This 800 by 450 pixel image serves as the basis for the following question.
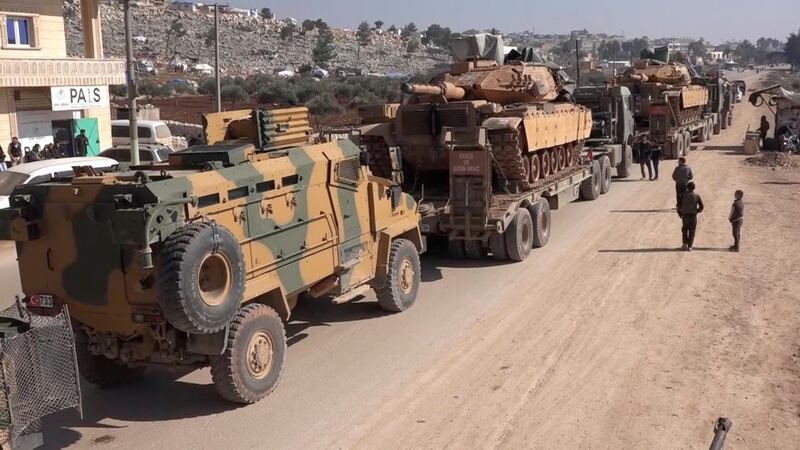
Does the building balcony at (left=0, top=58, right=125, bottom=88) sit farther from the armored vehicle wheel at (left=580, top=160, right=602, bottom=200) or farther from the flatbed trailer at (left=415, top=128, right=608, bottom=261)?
the armored vehicle wheel at (left=580, top=160, right=602, bottom=200)

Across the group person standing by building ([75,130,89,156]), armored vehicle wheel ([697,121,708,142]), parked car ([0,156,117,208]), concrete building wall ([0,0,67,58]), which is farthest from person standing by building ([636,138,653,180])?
concrete building wall ([0,0,67,58])

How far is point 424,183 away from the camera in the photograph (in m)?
16.1

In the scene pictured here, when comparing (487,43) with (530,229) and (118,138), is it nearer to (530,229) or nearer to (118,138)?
(530,229)

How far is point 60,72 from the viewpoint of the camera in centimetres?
2356

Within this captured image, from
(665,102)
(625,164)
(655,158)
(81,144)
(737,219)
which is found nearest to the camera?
(737,219)

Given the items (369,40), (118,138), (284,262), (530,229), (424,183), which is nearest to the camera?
(284,262)

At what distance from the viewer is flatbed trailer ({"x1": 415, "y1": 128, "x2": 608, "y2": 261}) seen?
13.1 metres

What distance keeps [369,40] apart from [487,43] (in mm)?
122016

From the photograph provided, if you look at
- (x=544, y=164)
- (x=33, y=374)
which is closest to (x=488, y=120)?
(x=544, y=164)

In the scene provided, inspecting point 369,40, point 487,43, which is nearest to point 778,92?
point 487,43

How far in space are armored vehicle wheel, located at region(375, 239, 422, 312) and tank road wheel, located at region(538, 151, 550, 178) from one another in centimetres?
553

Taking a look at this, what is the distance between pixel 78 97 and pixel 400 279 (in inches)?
664

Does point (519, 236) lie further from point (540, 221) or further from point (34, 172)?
point (34, 172)

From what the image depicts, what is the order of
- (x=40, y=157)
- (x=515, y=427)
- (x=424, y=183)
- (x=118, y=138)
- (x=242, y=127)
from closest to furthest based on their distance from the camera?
(x=515, y=427), (x=242, y=127), (x=424, y=183), (x=40, y=157), (x=118, y=138)
